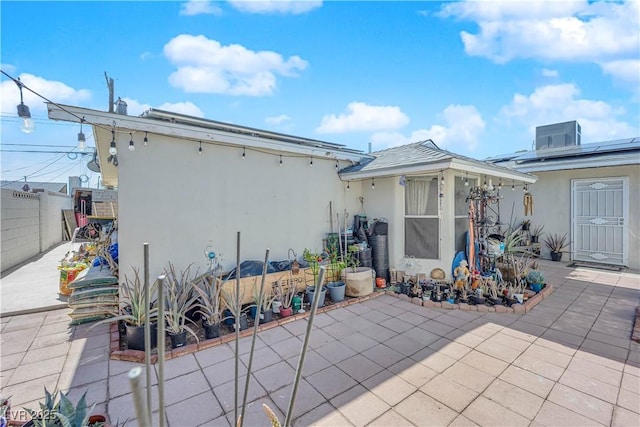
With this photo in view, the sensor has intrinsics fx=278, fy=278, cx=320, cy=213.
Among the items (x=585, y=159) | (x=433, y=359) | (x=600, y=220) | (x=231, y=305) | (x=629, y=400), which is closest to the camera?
(x=629, y=400)

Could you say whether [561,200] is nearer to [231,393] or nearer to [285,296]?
[285,296]

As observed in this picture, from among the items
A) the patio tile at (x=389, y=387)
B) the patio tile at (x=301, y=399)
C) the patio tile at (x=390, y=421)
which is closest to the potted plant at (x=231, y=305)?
the patio tile at (x=301, y=399)

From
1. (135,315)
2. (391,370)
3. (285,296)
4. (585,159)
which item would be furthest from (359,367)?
(585,159)

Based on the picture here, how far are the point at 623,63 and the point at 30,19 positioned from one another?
39.6 feet

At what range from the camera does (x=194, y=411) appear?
2.49 meters

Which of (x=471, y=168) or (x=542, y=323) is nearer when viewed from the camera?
(x=542, y=323)

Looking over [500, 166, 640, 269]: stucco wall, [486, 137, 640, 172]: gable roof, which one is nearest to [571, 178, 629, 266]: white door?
[500, 166, 640, 269]: stucco wall

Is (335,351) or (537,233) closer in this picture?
(335,351)

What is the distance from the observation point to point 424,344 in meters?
3.64

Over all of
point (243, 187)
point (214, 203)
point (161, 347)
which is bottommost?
point (161, 347)

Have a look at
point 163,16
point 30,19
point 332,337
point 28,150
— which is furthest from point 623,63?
point 28,150

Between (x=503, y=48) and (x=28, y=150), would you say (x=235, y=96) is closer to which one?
(x=503, y=48)

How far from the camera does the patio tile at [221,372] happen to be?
292 cm

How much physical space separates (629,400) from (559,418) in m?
0.87
